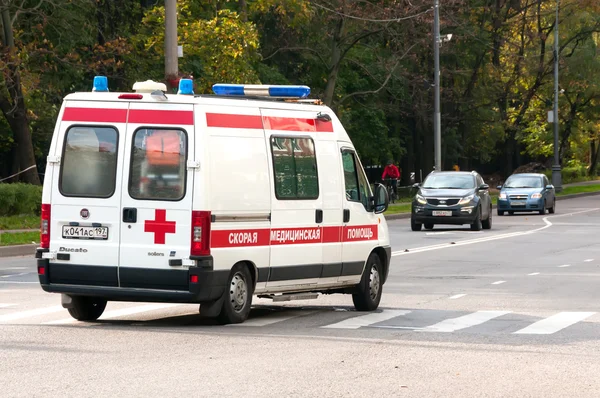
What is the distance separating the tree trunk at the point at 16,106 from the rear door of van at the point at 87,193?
2266 cm

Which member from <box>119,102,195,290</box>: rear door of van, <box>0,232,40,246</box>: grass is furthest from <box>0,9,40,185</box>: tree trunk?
<box>119,102,195,290</box>: rear door of van

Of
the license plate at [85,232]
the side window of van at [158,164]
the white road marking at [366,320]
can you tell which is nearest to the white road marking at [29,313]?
the license plate at [85,232]

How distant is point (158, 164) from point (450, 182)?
2424 cm

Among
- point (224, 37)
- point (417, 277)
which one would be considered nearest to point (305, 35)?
point (224, 37)

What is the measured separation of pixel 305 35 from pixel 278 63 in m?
2.14

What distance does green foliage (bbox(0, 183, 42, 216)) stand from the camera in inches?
1295

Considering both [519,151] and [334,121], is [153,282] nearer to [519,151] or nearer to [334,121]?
[334,121]

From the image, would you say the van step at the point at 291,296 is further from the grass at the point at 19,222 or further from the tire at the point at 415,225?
the tire at the point at 415,225

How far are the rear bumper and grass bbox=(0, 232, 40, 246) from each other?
13244 millimetres

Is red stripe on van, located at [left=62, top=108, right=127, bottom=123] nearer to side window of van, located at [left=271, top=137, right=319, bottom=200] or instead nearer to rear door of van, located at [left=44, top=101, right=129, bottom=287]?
rear door of van, located at [left=44, top=101, right=129, bottom=287]

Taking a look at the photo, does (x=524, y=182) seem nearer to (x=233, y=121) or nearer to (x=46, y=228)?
(x=233, y=121)

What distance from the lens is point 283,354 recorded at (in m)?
10.9

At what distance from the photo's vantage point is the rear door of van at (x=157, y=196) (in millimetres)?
12445

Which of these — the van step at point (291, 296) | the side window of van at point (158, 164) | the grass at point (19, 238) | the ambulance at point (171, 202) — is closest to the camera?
the ambulance at point (171, 202)
